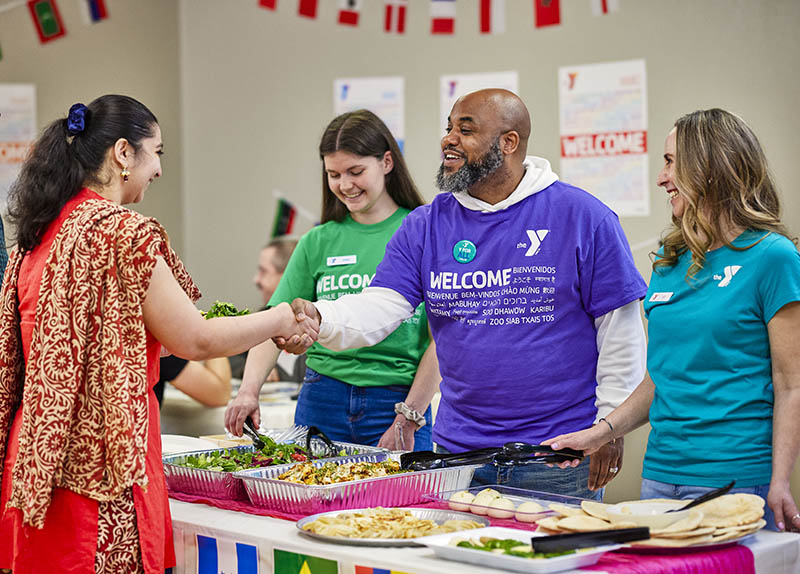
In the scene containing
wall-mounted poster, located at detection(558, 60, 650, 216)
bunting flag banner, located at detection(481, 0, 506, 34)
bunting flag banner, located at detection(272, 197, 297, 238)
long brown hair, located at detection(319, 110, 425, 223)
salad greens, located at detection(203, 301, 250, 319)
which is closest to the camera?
salad greens, located at detection(203, 301, 250, 319)

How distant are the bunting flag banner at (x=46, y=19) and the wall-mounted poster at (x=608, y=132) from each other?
103 inches

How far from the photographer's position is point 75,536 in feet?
5.39

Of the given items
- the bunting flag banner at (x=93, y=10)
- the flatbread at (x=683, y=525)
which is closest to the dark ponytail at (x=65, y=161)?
the flatbread at (x=683, y=525)

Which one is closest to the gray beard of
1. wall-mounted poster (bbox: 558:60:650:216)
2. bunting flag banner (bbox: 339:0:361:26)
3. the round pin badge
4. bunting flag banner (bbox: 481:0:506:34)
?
the round pin badge

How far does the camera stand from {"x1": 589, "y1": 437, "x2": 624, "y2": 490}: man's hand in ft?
6.77

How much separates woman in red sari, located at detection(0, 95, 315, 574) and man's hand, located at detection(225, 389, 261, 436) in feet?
2.00

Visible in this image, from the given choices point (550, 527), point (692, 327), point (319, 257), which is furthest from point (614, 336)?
point (319, 257)

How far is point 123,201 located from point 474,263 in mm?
772

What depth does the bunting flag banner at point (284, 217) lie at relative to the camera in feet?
17.6

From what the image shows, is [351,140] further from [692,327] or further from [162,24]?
[162,24]

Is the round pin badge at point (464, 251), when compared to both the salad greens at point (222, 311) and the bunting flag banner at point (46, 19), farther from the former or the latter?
the bunting flag banner at point (46, 19)

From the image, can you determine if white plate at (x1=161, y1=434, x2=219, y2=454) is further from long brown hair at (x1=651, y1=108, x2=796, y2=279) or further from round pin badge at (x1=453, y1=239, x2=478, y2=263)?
long brown hair at (x1=651, y1=108, x2=796, y2=279)

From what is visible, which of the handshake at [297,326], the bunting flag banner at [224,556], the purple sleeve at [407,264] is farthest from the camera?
the purple sleeve at [407,264]

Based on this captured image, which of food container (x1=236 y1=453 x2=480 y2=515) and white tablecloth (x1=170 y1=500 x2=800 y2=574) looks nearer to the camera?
white tablecloth (x1=170 y1=500 x2=800 y2=574)
